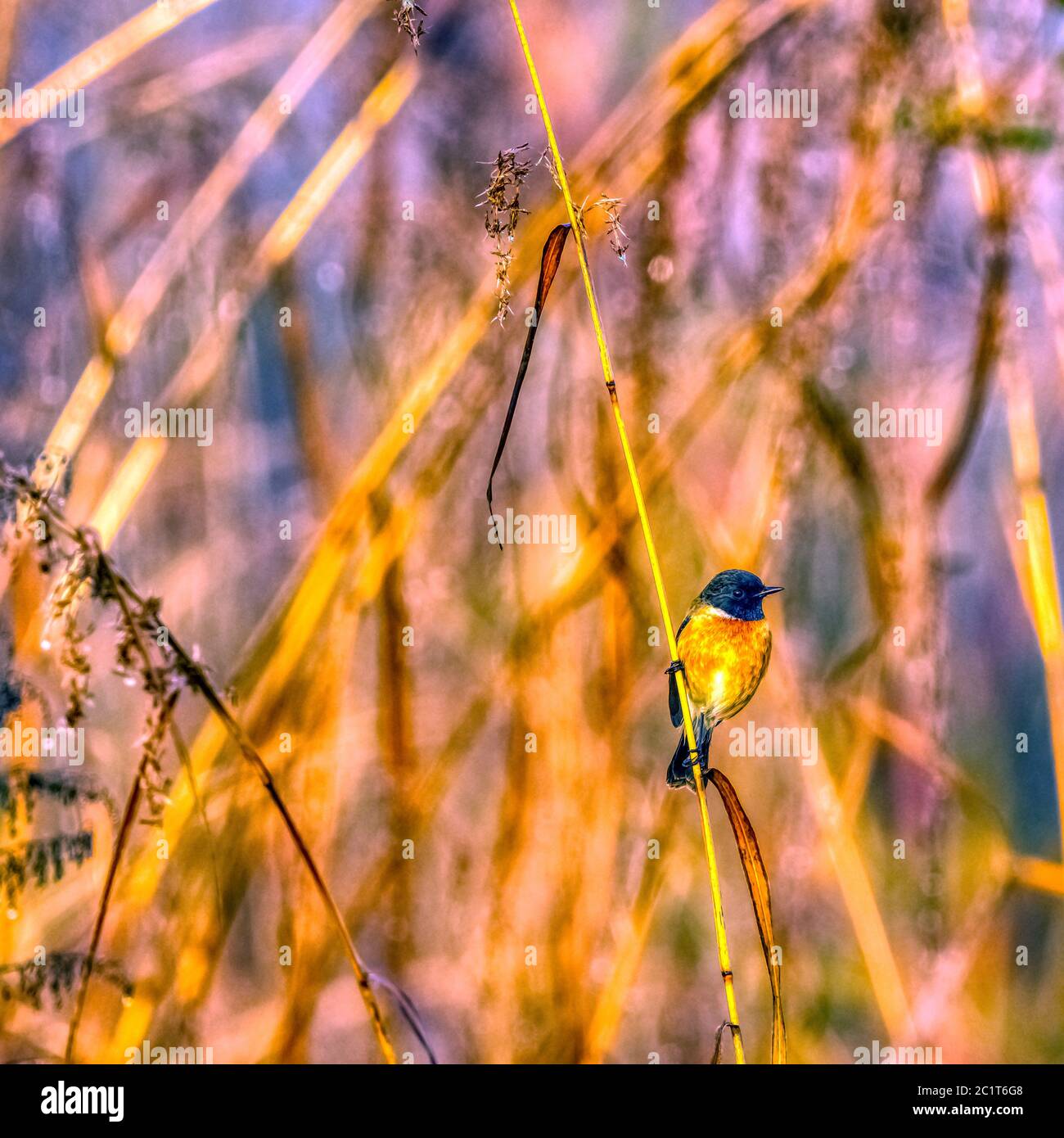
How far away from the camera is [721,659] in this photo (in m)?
1.22

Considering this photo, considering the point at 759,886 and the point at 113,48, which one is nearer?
the point at 759,886

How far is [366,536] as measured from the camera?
1331 mm

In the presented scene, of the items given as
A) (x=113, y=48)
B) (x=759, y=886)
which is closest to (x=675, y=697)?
(x=759, y=886)

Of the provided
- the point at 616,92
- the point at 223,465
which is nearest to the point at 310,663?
the point at 223,465
